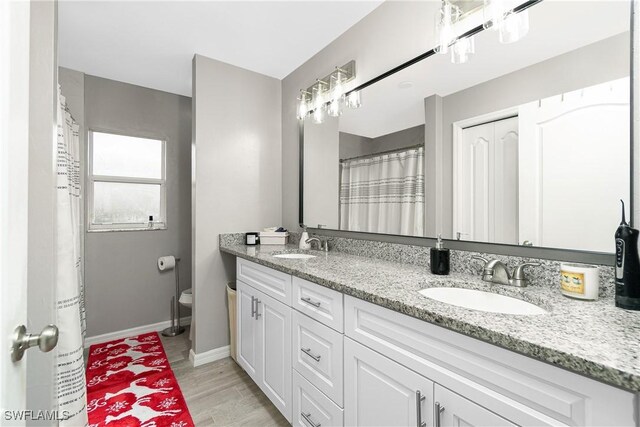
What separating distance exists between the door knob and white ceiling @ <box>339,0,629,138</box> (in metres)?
1.64

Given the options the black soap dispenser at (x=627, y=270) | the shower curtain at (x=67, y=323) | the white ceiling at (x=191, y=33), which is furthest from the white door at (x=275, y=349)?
the white ceiling at (x=191, y=33)

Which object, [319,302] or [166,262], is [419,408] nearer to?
[319,302]

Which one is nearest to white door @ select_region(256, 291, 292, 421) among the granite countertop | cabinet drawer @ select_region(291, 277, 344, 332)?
cabinet drawer @ select_region(291, 277, 344, 332)

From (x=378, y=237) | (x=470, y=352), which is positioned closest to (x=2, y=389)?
(x=470, y=352)

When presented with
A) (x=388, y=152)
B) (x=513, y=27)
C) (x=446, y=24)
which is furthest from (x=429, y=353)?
(x=446, y=24)

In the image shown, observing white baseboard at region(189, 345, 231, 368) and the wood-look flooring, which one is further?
white baseboard at region(189, 345, 231, 368)

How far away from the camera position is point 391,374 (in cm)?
93

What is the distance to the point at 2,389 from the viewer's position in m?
0.47

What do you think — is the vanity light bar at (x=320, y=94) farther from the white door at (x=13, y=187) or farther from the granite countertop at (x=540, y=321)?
the white door at (x=13, y=187)

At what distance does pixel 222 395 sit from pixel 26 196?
5.89 feet

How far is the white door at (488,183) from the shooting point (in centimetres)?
119

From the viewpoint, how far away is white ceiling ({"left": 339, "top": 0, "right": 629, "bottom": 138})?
3.22 feet

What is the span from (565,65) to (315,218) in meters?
1.70

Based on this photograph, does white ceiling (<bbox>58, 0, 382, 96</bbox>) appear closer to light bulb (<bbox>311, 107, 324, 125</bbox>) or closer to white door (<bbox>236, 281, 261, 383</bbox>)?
light bulb (<bbox>311, 107, 324, 125</bbox>)
